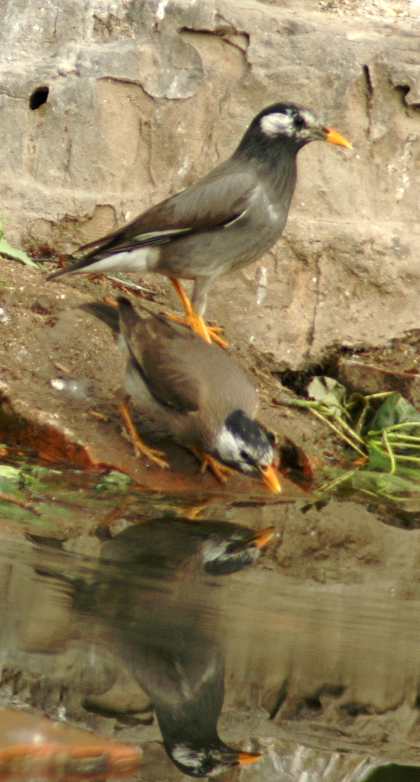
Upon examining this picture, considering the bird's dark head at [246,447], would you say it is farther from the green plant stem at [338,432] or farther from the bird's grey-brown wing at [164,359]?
the green plant stem at [338,432]

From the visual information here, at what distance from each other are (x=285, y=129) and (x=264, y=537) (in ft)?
8.26

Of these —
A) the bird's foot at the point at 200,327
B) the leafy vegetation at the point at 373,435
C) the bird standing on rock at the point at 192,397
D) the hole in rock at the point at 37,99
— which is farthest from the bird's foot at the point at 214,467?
the hole in rock at the point at 37,99

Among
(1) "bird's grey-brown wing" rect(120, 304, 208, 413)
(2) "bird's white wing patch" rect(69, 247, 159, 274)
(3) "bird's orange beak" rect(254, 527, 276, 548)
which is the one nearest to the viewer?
(3) "bird's orange beak" rect(254, 527, 276, 548)

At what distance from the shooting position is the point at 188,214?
25.1 ft

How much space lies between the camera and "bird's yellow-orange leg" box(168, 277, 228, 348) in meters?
7.93

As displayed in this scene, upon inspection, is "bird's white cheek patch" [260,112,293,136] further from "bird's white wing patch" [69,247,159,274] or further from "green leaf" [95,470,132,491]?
"green leaf" [95,470,132,491]

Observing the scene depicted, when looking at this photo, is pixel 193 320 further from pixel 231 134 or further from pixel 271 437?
pixel 231 134

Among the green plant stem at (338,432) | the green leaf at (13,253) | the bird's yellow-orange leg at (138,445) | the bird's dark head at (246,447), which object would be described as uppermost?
the green leaf at (13,253)

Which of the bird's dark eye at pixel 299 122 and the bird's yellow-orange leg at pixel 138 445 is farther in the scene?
the bird's dark eye at pixel 299 122

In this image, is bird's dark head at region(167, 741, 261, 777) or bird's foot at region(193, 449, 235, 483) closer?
bird's dark head at region(167, 741, 261, 777)

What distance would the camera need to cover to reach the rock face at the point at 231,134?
843 cm

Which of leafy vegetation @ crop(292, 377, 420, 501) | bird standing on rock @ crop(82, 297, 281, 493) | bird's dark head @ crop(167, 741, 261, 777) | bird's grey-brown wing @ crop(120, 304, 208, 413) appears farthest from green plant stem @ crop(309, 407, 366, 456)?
bird's dark head @ crop(167, 741, 261, 777)

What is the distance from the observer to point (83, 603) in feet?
16.6

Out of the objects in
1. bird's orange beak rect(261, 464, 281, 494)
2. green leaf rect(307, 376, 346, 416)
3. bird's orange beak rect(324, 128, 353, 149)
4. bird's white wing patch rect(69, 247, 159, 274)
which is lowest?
green leaf rect(307, 376, 346, 416)
